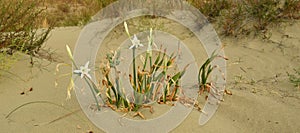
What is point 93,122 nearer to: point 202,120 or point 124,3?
point 202,120

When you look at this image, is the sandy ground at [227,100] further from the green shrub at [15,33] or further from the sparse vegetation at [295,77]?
the green shrub at [15,33]

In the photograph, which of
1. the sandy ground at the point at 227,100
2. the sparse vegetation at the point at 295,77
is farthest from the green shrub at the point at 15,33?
the sparse vegetation at the point at 295,77

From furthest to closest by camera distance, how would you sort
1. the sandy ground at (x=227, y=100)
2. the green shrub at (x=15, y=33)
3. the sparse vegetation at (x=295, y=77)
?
the green shrub at (x=15, y=33) < the sparse vegetation at (x=295, y=77) < the sandy ground at (x=227, y=100)

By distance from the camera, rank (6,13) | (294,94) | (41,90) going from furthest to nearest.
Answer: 1. (6,13)
2. (294,94)
3. (41,90)

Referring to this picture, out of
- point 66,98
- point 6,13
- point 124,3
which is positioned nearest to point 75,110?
point 66,98

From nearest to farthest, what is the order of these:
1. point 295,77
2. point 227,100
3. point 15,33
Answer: point 227,100
point 295,77
point 15,33

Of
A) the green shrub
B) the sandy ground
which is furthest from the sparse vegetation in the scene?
the green shrub

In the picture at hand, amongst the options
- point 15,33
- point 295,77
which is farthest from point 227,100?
point 15,33

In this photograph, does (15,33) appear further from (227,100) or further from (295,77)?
(295,77)
